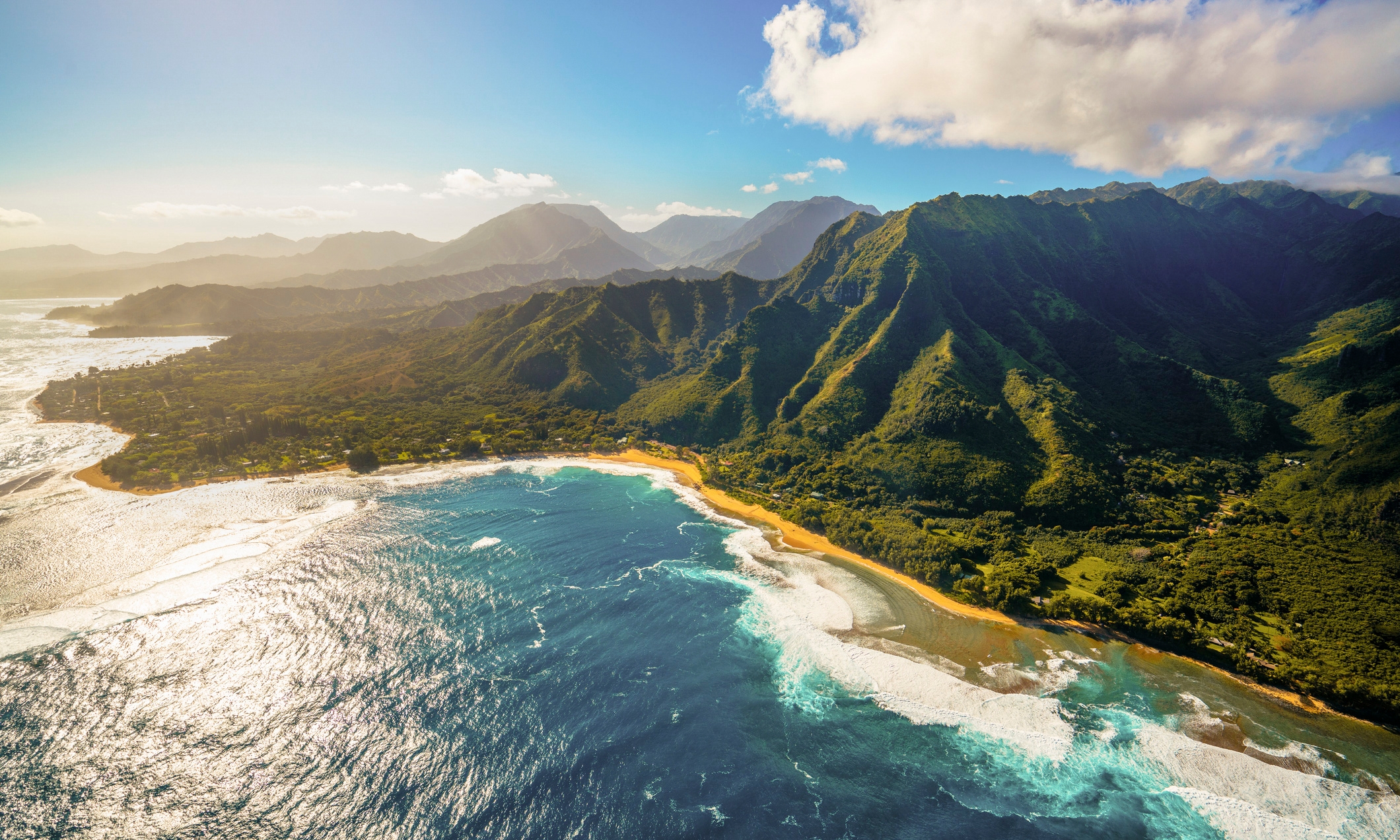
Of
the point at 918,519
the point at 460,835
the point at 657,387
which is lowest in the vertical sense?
the point at 460,835

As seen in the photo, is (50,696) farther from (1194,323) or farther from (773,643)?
(1194,323)

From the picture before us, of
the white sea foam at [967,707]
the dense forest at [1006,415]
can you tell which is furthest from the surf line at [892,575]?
the white sea foam at [967,707]

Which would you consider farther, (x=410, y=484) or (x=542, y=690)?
(x=410, y=484)

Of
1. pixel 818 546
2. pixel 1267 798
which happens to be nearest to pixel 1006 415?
pixel 818 546

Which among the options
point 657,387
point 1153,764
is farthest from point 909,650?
point 657,387

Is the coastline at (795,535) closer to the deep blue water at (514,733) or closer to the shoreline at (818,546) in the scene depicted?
the shoreline at (818,546)

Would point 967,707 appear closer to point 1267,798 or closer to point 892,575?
point 1267,798

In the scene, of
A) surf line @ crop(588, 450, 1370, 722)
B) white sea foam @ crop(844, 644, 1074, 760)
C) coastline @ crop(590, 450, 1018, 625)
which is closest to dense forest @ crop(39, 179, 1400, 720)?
surf line @ crop(588, 450, 1370, 722)
